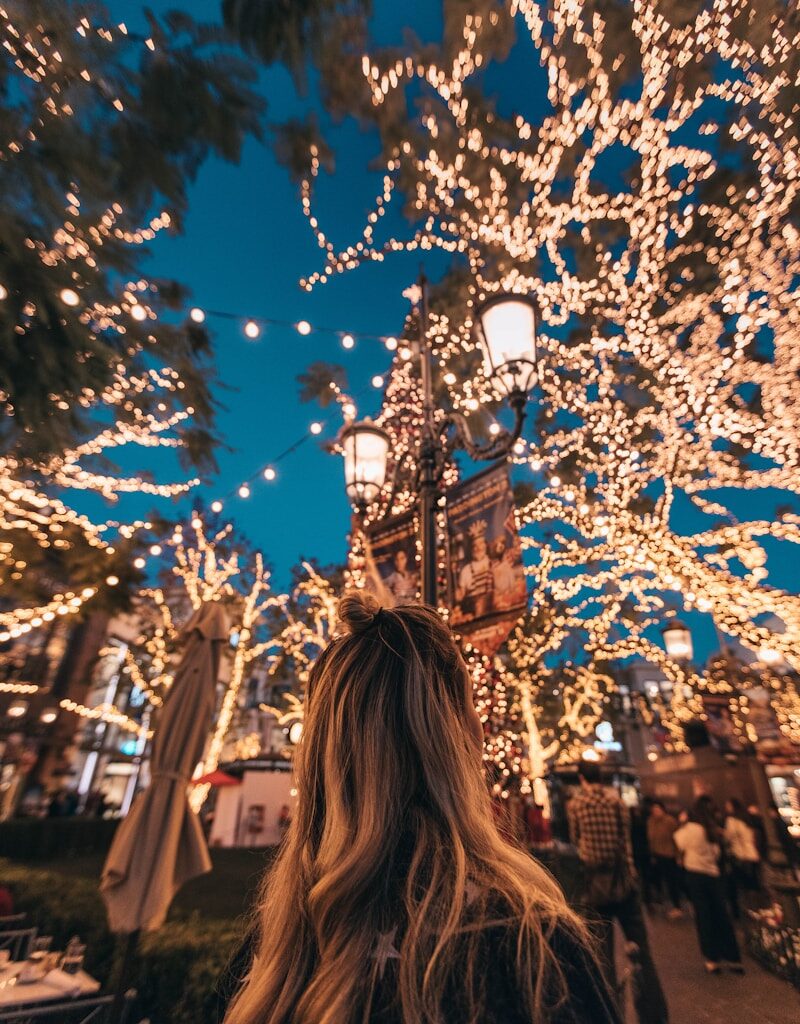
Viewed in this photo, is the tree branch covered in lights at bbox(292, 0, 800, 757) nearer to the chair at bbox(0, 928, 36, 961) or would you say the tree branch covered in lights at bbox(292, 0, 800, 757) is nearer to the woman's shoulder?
the woman's shoulder

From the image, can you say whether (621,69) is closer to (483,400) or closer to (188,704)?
(483,400)

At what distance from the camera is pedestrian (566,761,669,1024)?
4668mm

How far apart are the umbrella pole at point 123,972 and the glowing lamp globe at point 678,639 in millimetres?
10524

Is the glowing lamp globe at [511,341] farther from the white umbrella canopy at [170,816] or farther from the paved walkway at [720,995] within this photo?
the paved walkway at [720,995]

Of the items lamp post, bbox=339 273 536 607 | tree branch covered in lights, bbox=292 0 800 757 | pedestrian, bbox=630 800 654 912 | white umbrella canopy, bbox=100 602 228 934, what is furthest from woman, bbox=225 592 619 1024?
pedestrian, bbox=630 800 654 912

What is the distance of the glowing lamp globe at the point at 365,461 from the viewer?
5.14 metres

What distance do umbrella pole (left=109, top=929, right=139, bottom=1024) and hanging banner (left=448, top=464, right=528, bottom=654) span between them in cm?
373

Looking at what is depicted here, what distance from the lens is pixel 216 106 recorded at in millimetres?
4629

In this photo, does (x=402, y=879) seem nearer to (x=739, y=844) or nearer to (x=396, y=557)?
(x=396, y=557)

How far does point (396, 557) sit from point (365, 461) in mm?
1046

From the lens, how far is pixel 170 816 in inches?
191

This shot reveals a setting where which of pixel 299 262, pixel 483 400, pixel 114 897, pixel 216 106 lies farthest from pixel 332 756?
pixel 299 262

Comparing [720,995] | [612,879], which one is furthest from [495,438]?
[720,995]

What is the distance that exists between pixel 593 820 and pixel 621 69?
887 centimetres
